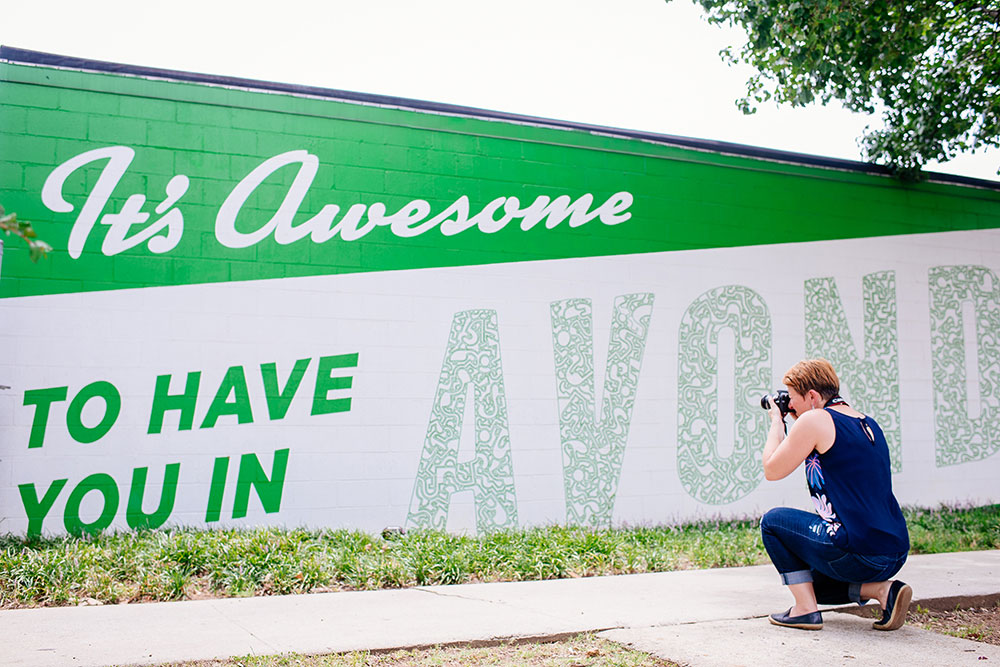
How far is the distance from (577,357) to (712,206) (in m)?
2.51

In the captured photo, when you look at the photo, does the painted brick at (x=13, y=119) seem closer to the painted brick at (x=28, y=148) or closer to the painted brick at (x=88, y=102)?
the painted brick at (x=28, y=148)

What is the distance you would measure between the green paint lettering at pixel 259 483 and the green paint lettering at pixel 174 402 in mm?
611

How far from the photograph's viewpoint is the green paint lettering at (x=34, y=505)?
25.2ft

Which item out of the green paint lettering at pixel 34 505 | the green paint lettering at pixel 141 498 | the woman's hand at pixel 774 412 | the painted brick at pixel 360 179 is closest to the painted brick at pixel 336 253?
the painted brick at pixel 360 179

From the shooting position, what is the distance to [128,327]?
8164 mm

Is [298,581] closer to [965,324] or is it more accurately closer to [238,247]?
[238,247]

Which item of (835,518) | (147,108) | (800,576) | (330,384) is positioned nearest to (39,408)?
(330,384)

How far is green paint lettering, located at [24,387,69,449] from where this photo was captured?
7766 mm

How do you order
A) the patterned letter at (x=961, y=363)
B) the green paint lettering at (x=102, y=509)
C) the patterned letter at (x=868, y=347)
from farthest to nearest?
the patterned letter at (x=961, y=363) < the patterned letter at (x=868, y=347) < the green paint lettering at (x=102, y=509)

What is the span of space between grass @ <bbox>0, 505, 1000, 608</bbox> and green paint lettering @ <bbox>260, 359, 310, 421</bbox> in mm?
1207

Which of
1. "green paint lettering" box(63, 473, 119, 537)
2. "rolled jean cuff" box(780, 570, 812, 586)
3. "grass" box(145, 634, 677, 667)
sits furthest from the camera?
"green paint lettering" box(63, 473, 119, 537)

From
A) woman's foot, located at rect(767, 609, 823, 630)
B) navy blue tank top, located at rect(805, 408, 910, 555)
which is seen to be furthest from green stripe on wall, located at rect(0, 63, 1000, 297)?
woman's foot, located at rect(767, 609, 823, 630)

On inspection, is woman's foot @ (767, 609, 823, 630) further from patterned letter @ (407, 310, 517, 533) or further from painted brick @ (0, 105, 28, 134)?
painted brick @ (0, 105, 28, 134)

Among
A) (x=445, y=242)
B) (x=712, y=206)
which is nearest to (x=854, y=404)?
(x=712, y=206)
